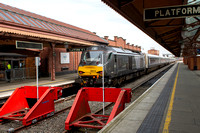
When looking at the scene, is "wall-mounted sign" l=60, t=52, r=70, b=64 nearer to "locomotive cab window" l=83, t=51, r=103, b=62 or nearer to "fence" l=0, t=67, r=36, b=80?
"fence" l=0, t=67, r=36, b=80

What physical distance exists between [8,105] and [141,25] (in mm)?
7941

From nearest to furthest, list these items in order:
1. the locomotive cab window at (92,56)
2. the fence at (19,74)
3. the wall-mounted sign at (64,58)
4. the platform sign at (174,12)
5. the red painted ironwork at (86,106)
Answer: the platform sign at (174,12) < the red painted ironwork at (86,106) < the locomotive cab window at (92,56) < the fence at (19,74) < the wall-mounted sign at (64,58)

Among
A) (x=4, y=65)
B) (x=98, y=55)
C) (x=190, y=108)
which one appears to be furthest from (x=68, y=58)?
(x=190, y=108)

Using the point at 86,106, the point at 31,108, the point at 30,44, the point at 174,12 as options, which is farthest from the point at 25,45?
the point at 174,12

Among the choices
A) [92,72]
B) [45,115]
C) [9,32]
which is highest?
[9,32]

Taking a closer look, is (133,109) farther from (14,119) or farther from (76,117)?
(14,119)

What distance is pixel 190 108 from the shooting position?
6.96 meters

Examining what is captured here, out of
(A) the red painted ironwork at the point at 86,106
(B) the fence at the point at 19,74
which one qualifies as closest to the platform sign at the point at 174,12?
(A) the red painted ironwork at the point at 86,106

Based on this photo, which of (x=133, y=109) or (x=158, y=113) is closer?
(x=158, y=113)

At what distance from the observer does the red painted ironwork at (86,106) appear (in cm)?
596

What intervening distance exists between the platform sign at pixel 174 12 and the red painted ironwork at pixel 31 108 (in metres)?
4.92

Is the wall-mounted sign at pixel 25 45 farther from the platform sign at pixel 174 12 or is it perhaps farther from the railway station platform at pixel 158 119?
the platform sign at pixel 174 12

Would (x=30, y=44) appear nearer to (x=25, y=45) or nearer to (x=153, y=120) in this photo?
(x=25, y=45)

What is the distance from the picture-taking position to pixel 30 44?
12.4 m
